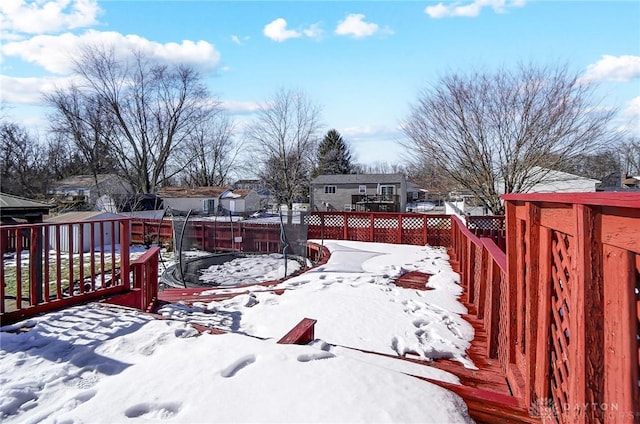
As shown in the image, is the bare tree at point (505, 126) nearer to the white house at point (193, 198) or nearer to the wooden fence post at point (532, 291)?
the wooden fence post at point (532, 291)

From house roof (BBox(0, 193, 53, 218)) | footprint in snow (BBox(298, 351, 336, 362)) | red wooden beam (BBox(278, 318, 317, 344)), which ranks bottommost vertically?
red wooden beam (BBox(278, 318, 317, 344))

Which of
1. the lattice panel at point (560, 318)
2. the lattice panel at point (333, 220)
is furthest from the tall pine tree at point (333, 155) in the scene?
the lattice panel at point (560, 318)

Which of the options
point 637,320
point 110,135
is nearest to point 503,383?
point 637,320

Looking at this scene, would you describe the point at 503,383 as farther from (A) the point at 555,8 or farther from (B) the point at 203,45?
(B) the point at 203,45

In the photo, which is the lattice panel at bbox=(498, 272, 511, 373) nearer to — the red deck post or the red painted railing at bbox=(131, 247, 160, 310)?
the red painted railing at bbox=(131, 247, 160, 310)

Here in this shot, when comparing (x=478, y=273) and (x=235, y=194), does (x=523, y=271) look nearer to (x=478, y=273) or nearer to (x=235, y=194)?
(x=478, y=273)

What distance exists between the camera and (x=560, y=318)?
1428 mm

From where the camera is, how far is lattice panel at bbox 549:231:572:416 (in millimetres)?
1322

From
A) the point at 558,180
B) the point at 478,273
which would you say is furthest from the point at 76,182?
the point at 478,273

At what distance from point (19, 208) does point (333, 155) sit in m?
38.3

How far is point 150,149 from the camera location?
92.4ft

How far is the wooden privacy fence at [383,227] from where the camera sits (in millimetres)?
10781

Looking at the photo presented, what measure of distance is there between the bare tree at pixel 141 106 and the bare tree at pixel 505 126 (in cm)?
2207

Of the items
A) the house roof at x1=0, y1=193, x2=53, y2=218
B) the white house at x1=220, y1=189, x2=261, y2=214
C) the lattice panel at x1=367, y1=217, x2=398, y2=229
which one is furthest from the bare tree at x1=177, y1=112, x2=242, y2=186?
the house roof at x1=0, y1=193, x2=53, y2=218
